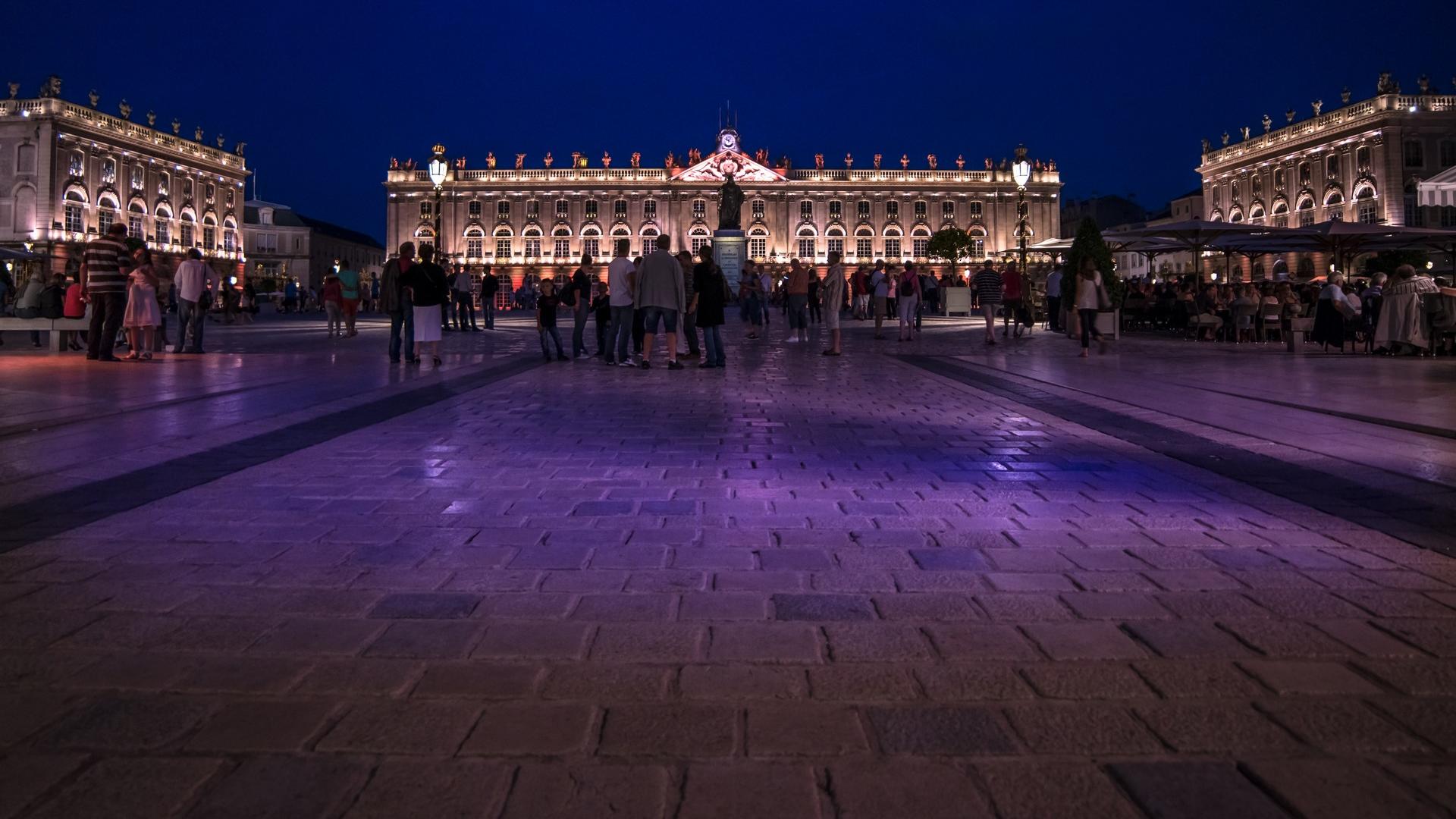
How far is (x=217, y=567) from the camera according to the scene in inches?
125

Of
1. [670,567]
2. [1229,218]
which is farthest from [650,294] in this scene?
[1229,218]

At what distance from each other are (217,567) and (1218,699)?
2.92 meters

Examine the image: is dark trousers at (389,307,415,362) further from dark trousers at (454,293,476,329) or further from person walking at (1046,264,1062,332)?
person walking at (1046,264,1062,332)

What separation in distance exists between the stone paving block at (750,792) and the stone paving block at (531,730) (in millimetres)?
275

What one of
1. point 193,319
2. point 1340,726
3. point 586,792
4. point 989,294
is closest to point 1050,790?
point 1340,726

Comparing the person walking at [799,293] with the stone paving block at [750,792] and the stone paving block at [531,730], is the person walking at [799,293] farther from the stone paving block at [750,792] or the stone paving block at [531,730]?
the stone paving block at [750,792]

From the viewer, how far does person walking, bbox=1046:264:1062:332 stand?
874 inches

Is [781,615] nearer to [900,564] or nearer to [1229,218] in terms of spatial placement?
[900,564]

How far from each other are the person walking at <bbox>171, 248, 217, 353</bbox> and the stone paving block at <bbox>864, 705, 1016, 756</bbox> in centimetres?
1316

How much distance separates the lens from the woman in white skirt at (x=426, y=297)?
38.6 feet

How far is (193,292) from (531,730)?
13.4m

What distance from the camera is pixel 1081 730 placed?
1.96 meters

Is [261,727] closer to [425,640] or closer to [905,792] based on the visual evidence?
[425,640]

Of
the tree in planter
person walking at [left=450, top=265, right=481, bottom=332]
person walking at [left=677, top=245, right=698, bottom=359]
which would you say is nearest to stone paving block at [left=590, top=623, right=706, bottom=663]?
person walking at [left=677, top=245, right=698, bottom=359]
